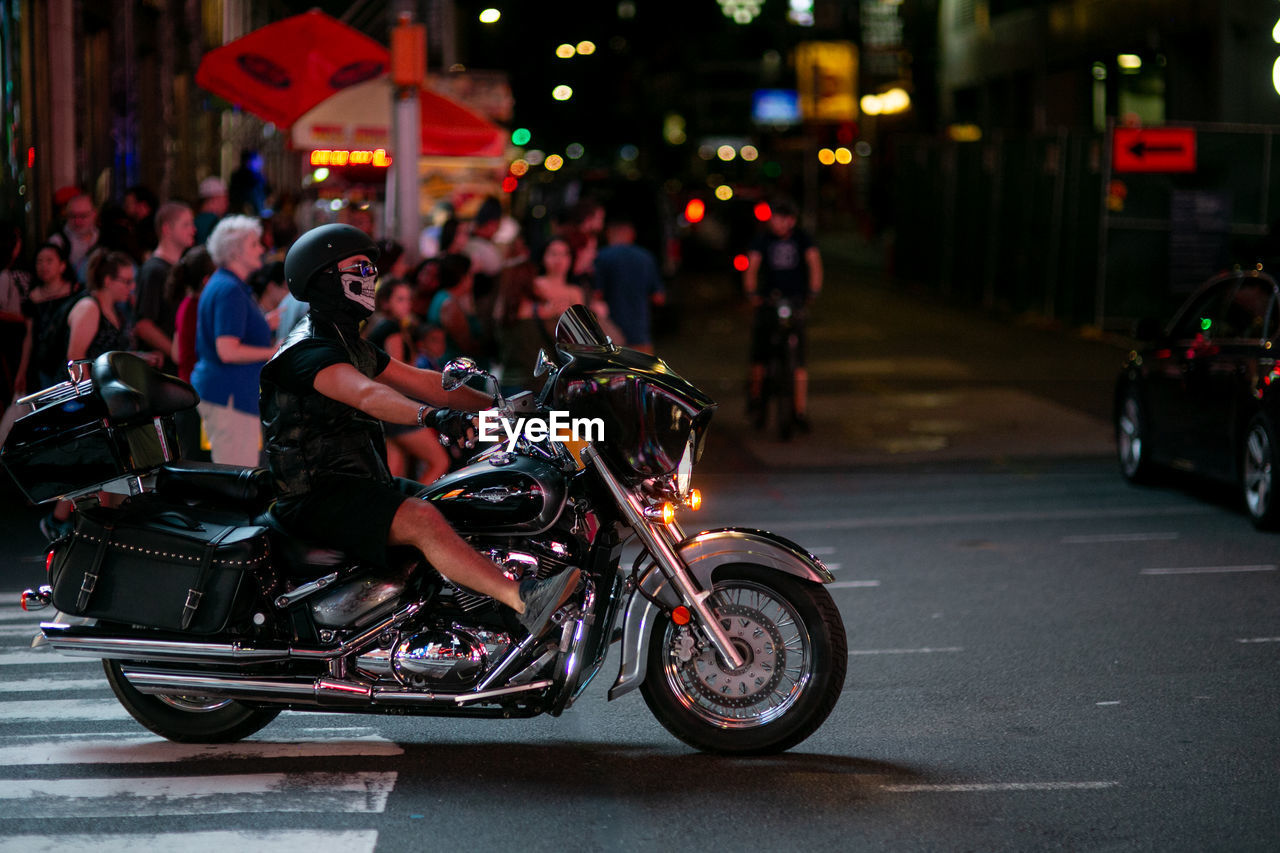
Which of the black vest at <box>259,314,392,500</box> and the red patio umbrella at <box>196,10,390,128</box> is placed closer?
the black vest at <box>259,314,392,500</box>

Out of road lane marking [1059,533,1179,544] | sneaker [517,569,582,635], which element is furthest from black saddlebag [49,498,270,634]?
road lane marking [1059,533,1179,544]

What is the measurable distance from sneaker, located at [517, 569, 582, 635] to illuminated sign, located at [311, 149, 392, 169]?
12749 millimetres

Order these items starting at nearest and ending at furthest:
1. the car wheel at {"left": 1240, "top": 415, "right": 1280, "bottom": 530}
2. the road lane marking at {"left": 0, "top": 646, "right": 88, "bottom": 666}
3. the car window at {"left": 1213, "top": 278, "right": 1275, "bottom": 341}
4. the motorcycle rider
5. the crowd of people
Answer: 1. the motorcycle rider
2. the road lane marking at {"left": 0, "top": 646, "right": 88, "bottom": 666}
3. the crowd of people
4. the car wheel at {"left": 1240, "top": 415, "right": 1280, "bottom": 530}
5. the car window at {"left": 1213, "top": 278, "right": 1275, "bottom": 341}

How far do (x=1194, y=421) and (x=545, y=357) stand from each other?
22.9 feet

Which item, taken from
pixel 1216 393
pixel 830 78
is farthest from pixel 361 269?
pixel 830 78

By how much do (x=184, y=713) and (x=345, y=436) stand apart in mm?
1281

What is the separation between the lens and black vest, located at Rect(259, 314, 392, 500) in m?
5.63

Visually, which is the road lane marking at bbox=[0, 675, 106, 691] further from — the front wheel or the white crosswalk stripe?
the front wheel

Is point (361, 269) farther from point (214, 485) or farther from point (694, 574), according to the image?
point (694, 574)

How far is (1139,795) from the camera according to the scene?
542 centimetres

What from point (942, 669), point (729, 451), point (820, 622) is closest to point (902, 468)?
point (729, 451)

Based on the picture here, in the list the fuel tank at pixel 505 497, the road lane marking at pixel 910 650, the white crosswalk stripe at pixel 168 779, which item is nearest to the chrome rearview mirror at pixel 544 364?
the fuel tank at pixel 505 497

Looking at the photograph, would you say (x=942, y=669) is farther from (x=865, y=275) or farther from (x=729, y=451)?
(x=865, y=275)
